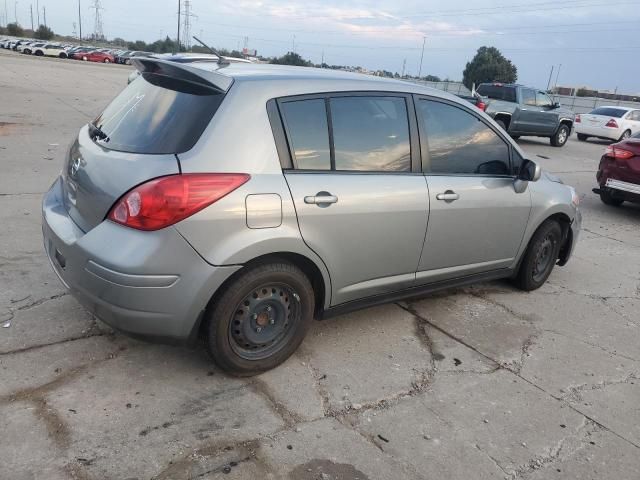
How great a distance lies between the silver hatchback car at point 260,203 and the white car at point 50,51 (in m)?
59.5

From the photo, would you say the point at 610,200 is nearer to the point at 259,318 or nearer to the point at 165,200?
the point at 259,318

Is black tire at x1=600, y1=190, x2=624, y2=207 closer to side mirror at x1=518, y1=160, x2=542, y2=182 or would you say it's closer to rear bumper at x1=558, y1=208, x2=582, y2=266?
rear bumper at x1=558, y1=208, x2=582, y2=266

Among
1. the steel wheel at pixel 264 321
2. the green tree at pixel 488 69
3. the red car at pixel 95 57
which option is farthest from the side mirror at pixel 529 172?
the green tree at pixel 488 69

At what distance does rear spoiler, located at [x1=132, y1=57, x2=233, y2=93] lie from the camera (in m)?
3.11

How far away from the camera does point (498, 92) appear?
58.4 ft

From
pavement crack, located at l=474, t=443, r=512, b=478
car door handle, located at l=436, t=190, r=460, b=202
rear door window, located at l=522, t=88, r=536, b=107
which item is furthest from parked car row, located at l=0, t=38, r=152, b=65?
pavement crack, located at l=474, t=443, r=512, b=478

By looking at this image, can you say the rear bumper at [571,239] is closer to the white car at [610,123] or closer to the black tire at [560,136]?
the black tire at [560,136]

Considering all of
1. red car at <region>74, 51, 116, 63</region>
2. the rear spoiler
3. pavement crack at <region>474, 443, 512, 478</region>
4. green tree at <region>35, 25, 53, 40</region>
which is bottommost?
red car at <region>74, 51, 116, 63</region>

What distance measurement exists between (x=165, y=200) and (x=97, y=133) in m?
Answer: 1.05

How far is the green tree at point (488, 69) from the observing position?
69.6 meters

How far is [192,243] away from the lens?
2.84 metres

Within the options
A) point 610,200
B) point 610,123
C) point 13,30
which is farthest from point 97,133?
point 13,30

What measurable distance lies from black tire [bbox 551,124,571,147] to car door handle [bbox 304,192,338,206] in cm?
1727

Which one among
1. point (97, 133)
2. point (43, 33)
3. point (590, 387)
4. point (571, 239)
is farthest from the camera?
point (43, 33)
